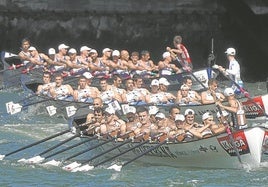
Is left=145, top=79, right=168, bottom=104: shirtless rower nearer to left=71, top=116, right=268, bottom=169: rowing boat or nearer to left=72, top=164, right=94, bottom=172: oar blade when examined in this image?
left=71, top=116, right=268, bottom=169: rowing boat

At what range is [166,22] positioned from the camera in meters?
36.1

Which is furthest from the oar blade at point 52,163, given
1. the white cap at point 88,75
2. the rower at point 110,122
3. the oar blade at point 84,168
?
the white cap at point 88,75

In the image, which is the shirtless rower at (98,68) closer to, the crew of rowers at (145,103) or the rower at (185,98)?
the crew of rowers at (145,103)

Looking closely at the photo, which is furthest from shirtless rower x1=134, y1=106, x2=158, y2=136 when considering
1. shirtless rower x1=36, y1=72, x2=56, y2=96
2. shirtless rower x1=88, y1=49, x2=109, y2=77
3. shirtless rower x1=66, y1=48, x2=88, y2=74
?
shirtless rower x1=66, y1=48, x2=88, y2=74

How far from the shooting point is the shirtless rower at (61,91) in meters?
24.9

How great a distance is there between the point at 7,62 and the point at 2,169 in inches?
442

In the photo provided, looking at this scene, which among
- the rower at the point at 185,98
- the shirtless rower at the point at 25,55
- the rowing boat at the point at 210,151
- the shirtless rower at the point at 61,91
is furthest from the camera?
the shirtless rower at the point at 25,55

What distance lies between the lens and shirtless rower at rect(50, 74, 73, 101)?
2494 cm

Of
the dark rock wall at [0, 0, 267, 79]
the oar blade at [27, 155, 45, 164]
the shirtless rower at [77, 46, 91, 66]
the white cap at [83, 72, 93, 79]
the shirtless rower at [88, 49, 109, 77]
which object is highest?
the dark rock wall at [0, 0, 267, 79]

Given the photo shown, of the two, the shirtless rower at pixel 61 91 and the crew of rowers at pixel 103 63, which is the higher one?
the crew of rowers at pixel 103 63

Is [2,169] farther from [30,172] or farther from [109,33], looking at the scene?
[109,33]

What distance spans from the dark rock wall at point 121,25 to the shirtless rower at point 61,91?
1054 centimetres

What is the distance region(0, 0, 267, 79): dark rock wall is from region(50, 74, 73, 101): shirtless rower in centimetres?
1054

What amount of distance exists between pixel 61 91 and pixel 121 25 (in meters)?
11.6
